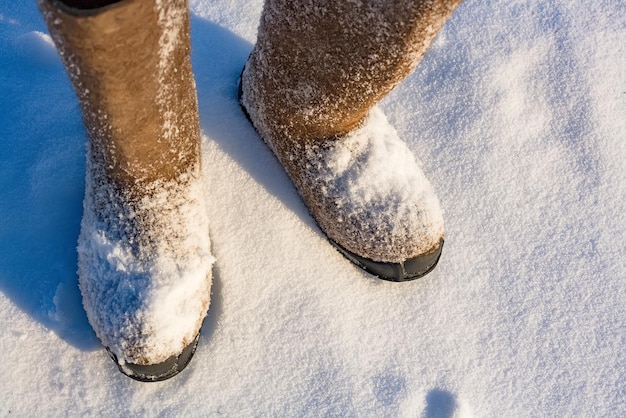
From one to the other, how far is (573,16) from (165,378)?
4.43 ft

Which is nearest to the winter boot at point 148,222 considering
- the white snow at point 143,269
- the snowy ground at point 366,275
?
the white snow at point 143,269

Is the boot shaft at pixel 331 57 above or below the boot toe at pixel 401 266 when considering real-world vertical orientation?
above

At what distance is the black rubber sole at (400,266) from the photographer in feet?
3.47

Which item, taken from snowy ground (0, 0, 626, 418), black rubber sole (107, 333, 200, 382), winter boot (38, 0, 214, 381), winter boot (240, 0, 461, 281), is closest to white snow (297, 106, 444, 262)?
winter boot (240, 0, 461, 281)

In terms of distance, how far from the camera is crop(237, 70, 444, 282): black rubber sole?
1.06m

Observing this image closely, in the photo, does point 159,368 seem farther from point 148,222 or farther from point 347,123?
point 347,123

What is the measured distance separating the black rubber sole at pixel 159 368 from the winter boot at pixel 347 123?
366 mm

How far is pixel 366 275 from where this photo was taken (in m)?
1.12

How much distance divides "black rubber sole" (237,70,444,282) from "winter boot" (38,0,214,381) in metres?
0.30

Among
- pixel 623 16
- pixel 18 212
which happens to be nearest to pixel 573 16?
pixel 623 16

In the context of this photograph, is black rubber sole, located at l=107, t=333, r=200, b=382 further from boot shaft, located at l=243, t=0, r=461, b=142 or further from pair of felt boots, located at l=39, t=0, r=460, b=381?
boot shaft, located at l=243, t=0, r=461, b=142

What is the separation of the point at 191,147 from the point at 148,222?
5.7 inches

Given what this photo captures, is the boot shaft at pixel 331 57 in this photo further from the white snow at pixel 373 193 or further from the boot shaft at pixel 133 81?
the boot shaft at pixel 133 81

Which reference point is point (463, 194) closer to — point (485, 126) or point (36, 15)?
point (485, 126)
